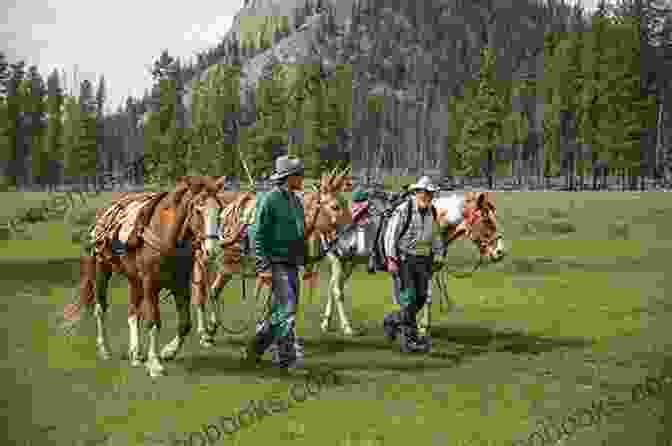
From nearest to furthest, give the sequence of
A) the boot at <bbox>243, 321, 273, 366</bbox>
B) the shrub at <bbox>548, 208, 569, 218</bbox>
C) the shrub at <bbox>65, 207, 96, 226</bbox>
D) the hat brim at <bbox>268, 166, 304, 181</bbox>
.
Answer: the hat brim at <bbox>268, 166, 304, 181</bbox> < the boot at <bbox>243, 321, 273, 366</bbox> < the shrub at <bbox>65, 207, 96, 226</bbox> < the shrub at <bbox>548, 208, 569, 218</bbox>

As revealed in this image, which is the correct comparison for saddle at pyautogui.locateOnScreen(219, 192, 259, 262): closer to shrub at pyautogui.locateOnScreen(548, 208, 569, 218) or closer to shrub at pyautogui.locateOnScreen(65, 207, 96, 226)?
shrub at pyautogui.locateOnScreen(65, 207, 96, 226)

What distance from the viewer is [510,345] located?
1067 centimetres

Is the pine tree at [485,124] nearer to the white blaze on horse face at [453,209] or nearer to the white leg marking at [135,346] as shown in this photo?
the white blaze on horse face at [453,209]

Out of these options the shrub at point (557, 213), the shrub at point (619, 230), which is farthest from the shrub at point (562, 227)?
the shrub at point (619, 230)

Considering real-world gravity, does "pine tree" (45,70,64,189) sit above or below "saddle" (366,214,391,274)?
above

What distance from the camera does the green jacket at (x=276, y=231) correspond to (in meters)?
8.07

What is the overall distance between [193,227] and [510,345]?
6226mm

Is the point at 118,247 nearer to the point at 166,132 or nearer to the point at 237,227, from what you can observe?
the point at 237,227

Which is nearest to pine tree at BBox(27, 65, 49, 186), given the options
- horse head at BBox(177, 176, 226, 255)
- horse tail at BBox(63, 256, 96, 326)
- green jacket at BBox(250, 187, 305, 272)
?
horse tail at BBox(63, 256, 96, 326)

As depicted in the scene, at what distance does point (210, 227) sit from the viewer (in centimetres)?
776

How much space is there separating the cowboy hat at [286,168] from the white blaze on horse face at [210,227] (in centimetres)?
99

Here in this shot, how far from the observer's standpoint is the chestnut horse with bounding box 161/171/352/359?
10.4 m

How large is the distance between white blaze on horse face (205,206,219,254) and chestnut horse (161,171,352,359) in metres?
2.25

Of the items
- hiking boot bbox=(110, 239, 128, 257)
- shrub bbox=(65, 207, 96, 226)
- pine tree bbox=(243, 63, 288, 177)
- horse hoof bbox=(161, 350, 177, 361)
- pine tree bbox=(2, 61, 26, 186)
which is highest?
pine tree bbox=(243, 63, 288, 177)
